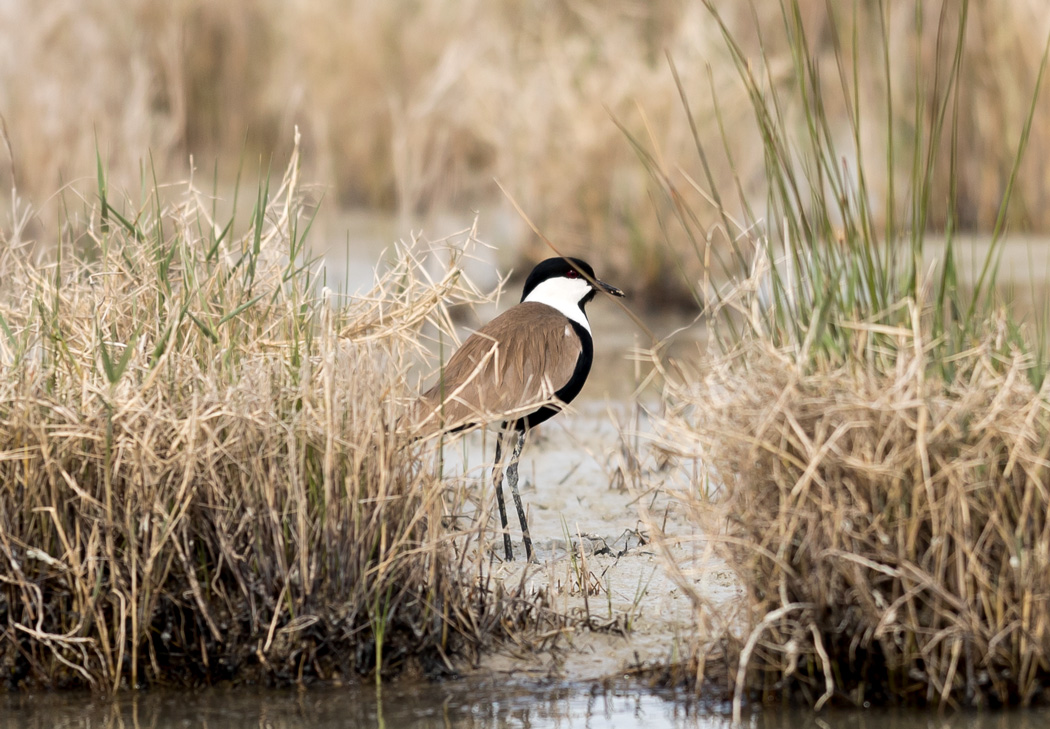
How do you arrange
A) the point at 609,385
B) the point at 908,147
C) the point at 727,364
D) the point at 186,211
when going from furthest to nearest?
the point at 908,147
the point at 609,385
the point at 186,211
the point at 727,364

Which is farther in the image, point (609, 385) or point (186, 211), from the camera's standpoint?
point (609, 385)

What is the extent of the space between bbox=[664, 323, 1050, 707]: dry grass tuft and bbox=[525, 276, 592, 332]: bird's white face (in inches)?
83.1

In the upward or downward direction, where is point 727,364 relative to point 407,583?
upward

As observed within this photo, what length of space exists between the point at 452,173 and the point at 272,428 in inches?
300

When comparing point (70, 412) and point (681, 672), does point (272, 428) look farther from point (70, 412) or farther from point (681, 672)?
point (681, 672)

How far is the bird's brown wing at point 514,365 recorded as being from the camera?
4641 millimetres

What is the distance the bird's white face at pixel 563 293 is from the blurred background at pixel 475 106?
2.71m

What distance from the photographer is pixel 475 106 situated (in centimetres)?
1011

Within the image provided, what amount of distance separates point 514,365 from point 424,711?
1.76 m

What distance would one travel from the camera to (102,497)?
343 cm

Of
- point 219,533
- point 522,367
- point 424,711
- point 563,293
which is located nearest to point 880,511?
point 424,711

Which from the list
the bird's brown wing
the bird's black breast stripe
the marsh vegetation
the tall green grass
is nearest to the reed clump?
the marsh vegetation

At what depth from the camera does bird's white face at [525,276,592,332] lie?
529cm

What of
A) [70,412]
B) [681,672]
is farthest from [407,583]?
[70,412]
